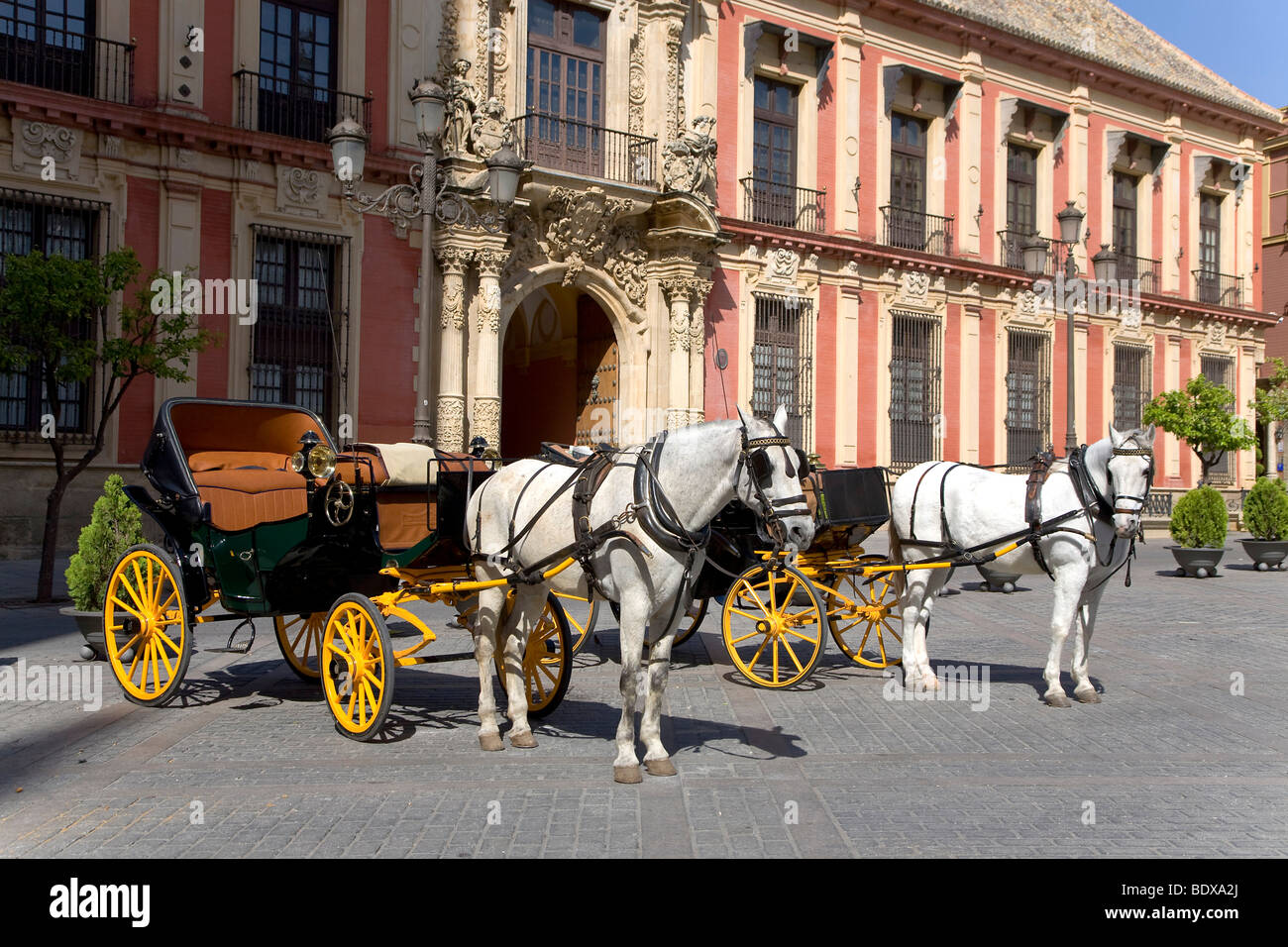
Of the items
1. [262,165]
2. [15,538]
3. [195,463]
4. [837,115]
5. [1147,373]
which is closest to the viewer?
[195,463]

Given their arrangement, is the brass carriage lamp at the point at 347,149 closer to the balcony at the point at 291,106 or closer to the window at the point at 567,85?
the balcony at the point at 291,106

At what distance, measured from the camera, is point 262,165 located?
16.5m

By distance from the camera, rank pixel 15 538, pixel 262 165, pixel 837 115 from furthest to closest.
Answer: pixel 837 115 → pixel 262 165 → pixel 15 538

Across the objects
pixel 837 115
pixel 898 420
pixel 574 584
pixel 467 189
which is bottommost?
pixel 574 584

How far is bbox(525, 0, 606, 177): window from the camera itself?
1927 centimetres

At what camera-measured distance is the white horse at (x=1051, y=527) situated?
753 centimetres

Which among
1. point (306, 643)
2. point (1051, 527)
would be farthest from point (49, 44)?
point (1051, 527)

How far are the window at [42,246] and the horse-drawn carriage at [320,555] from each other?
881cm

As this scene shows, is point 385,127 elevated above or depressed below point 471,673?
above

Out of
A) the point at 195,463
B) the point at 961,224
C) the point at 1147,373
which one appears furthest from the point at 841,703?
the point at 1147,373

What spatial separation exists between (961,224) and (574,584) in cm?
2144

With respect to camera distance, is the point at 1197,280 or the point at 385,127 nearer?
the point at 385,127

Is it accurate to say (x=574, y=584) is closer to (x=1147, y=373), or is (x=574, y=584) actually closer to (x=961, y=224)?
(x=961, y=224)

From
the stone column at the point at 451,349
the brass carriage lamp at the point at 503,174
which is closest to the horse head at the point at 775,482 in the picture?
the brass carriage lamp at the point at 503,174
